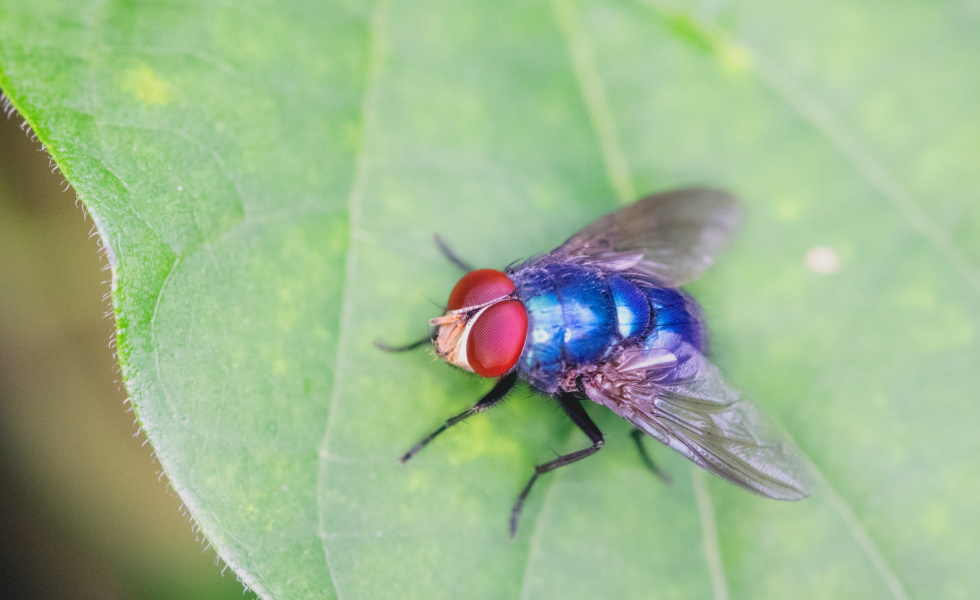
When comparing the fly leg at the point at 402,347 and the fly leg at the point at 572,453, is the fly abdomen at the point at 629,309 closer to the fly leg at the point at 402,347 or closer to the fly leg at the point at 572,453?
the fly leg at the point at 572,453

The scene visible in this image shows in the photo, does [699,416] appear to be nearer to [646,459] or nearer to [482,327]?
[646,459]

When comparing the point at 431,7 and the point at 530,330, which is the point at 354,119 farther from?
the point at 530,330

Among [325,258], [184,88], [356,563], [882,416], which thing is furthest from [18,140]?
[882,416]

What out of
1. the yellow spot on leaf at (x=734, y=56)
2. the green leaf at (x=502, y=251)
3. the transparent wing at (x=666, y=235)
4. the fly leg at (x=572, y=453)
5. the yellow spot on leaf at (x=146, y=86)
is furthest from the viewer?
the yellow spot on leaf at (x=734, y=56)

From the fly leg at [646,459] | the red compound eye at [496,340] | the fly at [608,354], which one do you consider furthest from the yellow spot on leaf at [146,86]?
the fly leg at [646,459]

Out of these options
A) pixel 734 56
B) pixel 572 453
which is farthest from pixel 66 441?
pixel 734 56
